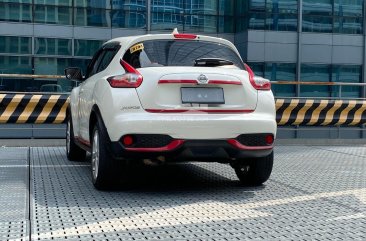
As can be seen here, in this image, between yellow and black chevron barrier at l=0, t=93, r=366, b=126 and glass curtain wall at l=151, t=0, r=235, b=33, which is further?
glass curtain wall at l=151, t=0, r=235, b=33

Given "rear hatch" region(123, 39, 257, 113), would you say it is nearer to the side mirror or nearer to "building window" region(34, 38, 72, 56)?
the side mirror

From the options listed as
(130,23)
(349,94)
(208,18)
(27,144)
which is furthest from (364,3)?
(27,144)

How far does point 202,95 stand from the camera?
5.44m

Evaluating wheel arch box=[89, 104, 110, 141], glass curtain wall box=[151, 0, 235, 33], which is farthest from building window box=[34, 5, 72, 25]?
wheel arch box=[89, 104, 110, 141]

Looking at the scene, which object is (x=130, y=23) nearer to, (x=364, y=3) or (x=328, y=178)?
(x=364, y=3)

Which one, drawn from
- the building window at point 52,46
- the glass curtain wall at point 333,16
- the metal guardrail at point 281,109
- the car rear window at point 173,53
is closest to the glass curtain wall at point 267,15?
the glass curtain wall at point 333,16

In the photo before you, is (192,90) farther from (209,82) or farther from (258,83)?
(258,83)

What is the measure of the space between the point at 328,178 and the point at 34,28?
23.2 m

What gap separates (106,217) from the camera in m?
4.58

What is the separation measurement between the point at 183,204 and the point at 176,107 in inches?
35.7

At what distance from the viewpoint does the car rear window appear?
18.6 feet

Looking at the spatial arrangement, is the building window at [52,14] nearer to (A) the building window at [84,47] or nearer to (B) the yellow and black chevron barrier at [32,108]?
(A) the building window at [84,47]

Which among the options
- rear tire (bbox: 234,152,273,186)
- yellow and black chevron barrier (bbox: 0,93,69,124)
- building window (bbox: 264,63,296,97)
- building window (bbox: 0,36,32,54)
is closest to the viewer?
rear tire (bbox: 234,152,273,186)

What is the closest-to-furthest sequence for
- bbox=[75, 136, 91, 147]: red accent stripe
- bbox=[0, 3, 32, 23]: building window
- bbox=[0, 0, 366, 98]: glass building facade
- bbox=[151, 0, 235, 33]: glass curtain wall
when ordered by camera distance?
1. bbox=[75, 136, 91, 147]: red accent stripe
2. bbox=[0, 3, 32, 23]: building window
3. bbox=[0, 0, 366, 98]: glass building facade
4. bbox=[151, 0, 235, 33]: glass curtain wall
